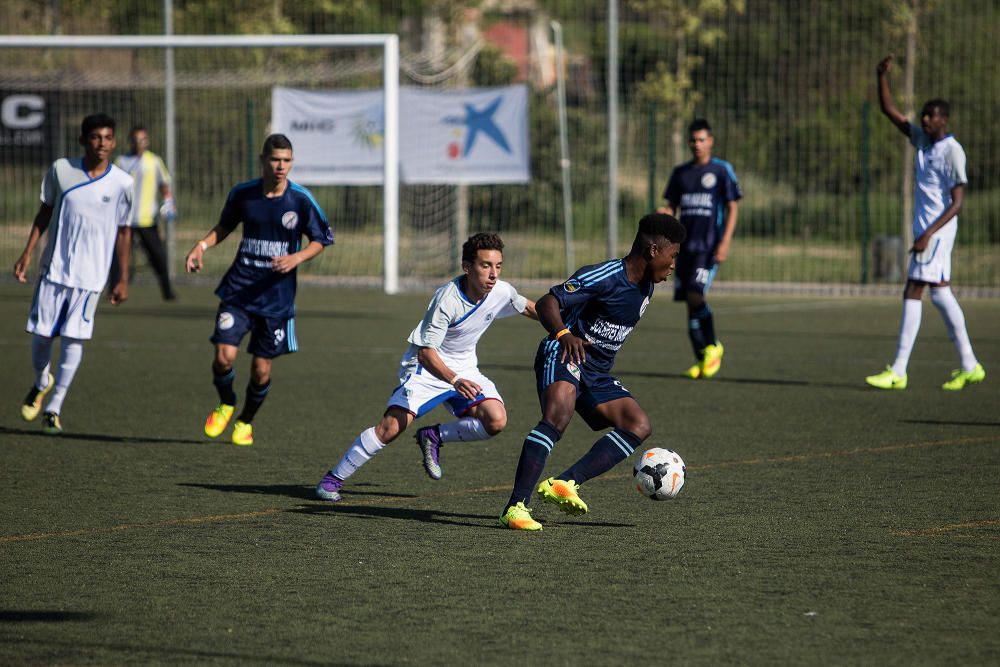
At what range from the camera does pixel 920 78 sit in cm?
2319

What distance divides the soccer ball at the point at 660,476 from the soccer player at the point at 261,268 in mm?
2863

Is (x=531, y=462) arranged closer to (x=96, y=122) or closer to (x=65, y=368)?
(x=96, y=122)

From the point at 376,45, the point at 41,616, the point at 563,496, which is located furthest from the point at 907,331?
the point at 376,45

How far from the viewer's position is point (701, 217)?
39.6 feet

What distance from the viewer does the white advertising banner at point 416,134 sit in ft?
65.5

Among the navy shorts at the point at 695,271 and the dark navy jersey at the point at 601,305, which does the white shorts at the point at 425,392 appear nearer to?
the dark navy jersey at the point at 601,305

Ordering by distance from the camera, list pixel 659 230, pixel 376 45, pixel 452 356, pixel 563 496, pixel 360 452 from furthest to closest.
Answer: pixel 376 45 < pixel 452 356 < pixel 360 452 < pixel 659 230 < pixel 563 496

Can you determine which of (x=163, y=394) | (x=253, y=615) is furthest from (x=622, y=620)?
(x=163, y=394)

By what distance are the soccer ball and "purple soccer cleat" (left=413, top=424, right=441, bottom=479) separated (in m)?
1.21

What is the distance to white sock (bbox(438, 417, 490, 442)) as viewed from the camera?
7.21 metres

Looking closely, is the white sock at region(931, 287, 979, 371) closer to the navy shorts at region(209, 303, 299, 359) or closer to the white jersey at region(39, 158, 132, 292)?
the navy shorts at region(209, 303, 299, 359)

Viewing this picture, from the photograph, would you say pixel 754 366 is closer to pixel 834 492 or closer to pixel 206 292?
pixel 834 492

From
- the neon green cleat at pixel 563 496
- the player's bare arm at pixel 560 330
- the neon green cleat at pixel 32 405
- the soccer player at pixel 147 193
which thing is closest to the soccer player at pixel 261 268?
the neon green cleat at pixel 32 405

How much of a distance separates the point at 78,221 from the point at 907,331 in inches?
235
